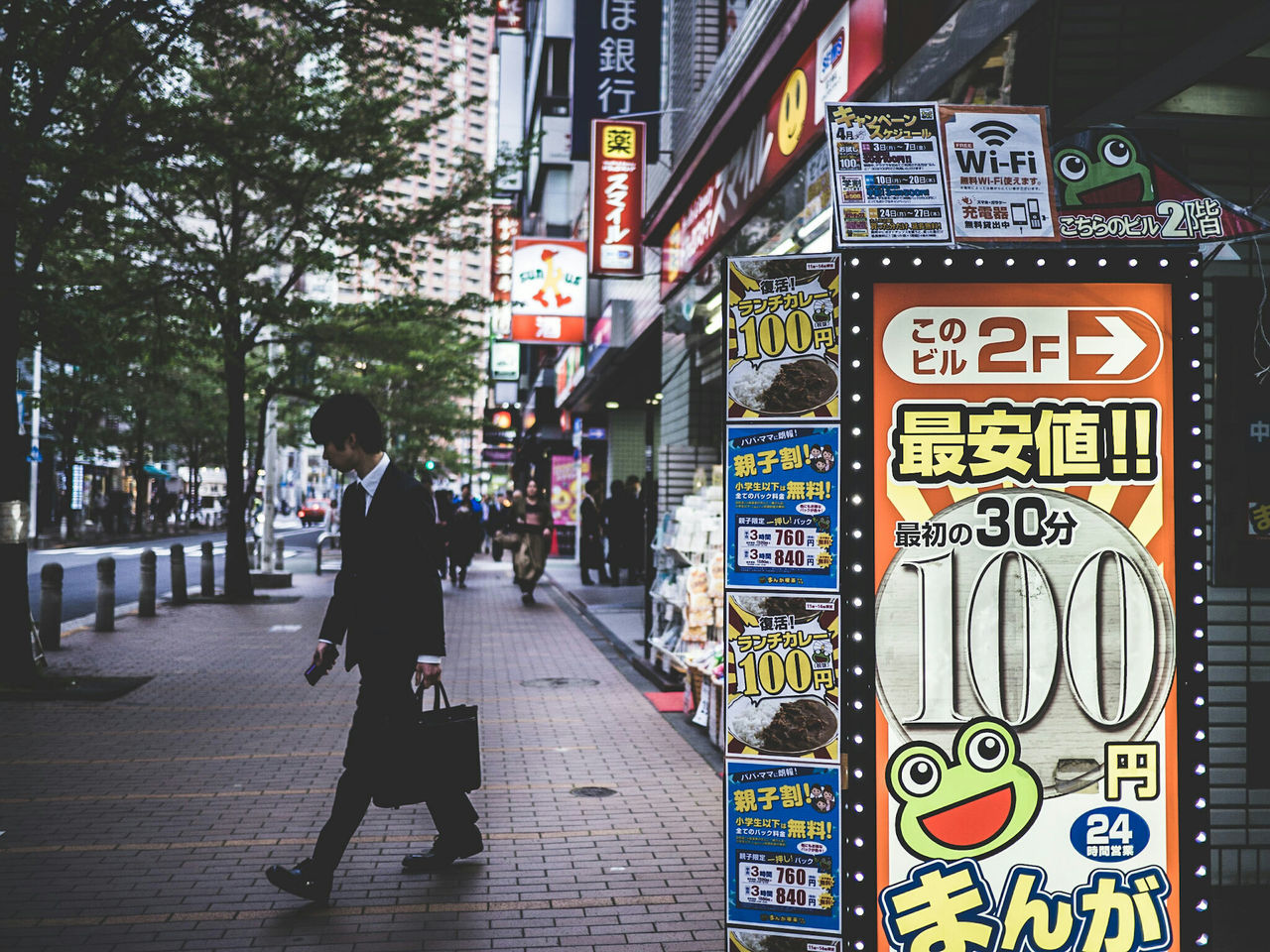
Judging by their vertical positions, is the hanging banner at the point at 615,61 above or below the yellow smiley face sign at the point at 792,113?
above

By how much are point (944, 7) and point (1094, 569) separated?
390 centimetres

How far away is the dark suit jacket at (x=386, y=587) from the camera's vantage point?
4637 mm

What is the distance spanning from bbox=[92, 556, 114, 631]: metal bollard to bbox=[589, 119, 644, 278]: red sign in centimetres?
714

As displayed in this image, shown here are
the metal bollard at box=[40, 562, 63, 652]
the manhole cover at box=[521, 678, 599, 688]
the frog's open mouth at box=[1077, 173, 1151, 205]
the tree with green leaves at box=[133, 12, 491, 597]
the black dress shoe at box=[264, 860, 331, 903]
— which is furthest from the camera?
the tree with green leaves at box=[133, 12, 491, 597]

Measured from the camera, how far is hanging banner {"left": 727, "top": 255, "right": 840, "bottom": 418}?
3.15m

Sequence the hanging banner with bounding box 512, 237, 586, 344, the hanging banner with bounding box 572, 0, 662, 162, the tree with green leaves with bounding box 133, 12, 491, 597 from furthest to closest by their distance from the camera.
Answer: the hanging banner with bounding box 512, 237, 586, 344 < the tree with green leaves with bounding box 133, 12, 491, 597 < the hanging banner with bounding box 572, 0, 662, 162

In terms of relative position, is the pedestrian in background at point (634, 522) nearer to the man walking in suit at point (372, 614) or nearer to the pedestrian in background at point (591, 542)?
the pedestrian in background at point (591, 542)

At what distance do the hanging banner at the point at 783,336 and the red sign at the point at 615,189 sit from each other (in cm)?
1004

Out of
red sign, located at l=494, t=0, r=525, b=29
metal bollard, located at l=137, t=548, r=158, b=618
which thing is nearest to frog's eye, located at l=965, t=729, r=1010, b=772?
metal bollard, located at l=137, t=548, r=158, b=618

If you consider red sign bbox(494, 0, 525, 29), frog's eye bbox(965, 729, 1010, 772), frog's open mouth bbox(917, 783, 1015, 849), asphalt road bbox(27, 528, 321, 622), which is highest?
red sign bbox(494, 0, 525, 29)

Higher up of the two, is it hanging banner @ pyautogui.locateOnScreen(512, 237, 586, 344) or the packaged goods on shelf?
hanging banner @ pyautogui.locateOnScreen(512, 237, 586, 344)

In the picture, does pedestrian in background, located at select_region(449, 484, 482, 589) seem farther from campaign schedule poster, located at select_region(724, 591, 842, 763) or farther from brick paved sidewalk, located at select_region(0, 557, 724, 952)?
campaign schedule poster, located at select_region(724, 591, 842, 763)

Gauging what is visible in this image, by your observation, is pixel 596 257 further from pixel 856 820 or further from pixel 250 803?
pixel 856 820

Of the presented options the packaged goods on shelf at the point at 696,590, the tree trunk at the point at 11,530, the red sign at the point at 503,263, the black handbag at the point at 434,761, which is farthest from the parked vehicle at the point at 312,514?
the black handbag at the point at 434,761
